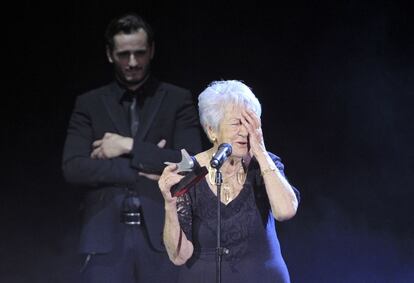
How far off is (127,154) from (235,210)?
921mm

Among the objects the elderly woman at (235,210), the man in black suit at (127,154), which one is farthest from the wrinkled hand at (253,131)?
the man in black suit at (127,154)

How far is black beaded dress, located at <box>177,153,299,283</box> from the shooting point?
114 inches

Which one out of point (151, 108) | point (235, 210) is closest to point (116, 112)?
point (151, 108)

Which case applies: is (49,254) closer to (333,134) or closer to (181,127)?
(181,127)

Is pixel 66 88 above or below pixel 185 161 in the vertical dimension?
above

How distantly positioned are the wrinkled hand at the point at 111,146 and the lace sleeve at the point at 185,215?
79 centimetres

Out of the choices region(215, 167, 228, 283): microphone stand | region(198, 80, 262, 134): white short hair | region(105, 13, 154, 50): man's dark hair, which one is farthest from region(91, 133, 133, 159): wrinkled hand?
region(215, 167, 228, 283): microphone stand

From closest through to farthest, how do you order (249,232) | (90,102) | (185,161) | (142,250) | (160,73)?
(185,161)
(249,232)
(142,250)
(90,102)
(160,73)

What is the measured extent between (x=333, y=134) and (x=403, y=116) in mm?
448

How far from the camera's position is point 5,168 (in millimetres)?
4531

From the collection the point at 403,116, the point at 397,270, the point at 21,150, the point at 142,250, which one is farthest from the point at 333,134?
the point at 21,150

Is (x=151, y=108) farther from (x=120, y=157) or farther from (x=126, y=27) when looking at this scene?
(x=126, y=27)

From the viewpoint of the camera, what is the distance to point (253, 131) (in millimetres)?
2891

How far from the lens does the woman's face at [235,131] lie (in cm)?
294
